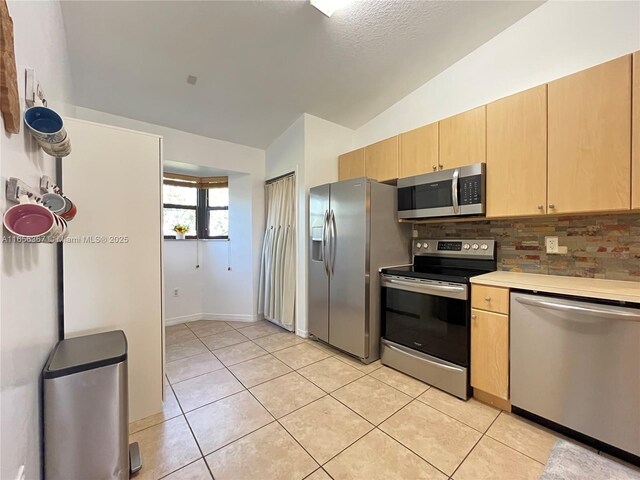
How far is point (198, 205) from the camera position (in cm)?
399

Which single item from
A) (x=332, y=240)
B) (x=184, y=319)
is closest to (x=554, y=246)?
(x=332, y=240)

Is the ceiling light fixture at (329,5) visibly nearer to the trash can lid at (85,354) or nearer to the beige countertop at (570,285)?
the beige countertop at (570,285)

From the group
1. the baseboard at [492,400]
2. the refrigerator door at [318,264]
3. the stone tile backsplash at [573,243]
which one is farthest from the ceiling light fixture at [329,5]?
the baseboard at [492,400]

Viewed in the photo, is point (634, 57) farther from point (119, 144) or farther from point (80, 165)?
point (80, 165)

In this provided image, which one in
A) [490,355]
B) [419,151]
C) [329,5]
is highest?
[329,5]

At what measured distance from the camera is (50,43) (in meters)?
1.39

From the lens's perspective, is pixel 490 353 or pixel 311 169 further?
pixel 311 169

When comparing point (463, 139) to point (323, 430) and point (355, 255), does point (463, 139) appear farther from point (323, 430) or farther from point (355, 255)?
point (323, 430)

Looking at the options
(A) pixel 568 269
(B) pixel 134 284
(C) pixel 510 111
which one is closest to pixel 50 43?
(B) pixel 134 284

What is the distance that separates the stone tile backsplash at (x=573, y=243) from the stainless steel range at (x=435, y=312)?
0.44ft

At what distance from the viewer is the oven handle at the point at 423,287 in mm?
1945

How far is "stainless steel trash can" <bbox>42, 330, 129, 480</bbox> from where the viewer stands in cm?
112

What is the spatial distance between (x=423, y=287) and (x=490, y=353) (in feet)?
2.03

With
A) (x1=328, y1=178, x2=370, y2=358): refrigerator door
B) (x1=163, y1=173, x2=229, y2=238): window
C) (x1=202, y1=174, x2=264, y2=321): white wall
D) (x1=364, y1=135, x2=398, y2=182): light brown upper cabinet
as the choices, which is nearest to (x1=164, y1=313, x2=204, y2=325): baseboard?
(x1=202, y1=174, x2=264, y2=321): white wall
